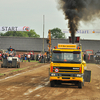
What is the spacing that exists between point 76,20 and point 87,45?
56.8m

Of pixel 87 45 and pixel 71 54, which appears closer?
pixel 71 54

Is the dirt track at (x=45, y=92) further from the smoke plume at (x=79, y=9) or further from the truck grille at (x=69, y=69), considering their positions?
the smoke plume at (x=79, y=9)

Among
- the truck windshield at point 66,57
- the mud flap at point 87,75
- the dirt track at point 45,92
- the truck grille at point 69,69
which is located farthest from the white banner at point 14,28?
the truck grille at point 69,69

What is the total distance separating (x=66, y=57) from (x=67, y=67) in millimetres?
674

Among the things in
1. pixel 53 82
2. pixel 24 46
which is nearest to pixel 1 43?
pixel 24 46

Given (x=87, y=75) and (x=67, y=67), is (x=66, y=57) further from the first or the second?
(x=87, y=75)

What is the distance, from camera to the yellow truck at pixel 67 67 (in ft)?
43.0

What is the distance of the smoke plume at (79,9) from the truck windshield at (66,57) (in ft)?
27.8

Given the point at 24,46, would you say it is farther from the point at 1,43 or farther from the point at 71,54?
the point at 71,54

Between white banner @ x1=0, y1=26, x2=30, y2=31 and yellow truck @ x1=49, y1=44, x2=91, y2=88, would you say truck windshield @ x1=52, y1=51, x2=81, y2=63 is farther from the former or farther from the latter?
white banner @ x1=0, y1=26, x2=30, y2=31

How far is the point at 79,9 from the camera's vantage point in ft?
71.4

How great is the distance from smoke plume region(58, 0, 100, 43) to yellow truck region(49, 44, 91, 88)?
8.37m

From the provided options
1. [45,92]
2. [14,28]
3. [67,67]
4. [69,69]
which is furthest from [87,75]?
[14,28]

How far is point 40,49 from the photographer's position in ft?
263
